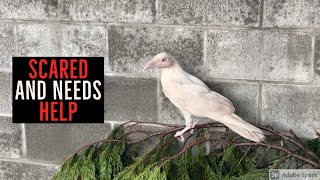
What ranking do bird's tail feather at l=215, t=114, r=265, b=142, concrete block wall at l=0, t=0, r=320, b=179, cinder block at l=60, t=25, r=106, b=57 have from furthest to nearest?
1. cinder block at l=60, t=25, r=106, b=57
2. concrete block wall at l=0, t=0, r=320, b=179
3. bird's tail feather at l=215, t=114, r=265, b=142

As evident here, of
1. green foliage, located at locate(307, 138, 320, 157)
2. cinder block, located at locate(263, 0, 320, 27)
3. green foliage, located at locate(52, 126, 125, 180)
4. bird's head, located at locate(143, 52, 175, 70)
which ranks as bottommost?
green foliage, located at locate(52, 126, 125, 180)

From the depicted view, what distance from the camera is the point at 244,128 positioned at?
74.6 inches

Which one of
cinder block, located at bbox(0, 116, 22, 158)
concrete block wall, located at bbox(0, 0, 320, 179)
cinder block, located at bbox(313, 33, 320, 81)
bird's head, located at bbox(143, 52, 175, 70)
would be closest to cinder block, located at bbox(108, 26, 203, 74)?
concrete block wall, located at bbox(0, 0, 320, 179)

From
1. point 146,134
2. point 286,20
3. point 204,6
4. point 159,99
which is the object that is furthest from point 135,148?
→ point 286,20

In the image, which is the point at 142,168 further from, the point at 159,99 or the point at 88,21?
the point at 88,21

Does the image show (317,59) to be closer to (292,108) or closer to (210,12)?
(292,108)

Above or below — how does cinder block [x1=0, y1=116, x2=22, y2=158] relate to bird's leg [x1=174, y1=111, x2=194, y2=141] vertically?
below

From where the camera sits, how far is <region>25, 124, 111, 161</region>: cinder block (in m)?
2.32

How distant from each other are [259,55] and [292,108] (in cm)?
24

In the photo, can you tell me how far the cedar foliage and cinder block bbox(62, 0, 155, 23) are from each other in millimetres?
453

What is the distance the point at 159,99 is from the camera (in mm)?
2193

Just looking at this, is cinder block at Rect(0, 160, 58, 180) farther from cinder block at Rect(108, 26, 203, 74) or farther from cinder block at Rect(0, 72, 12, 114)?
cinder block at Rect(108, 26, 203, 74)

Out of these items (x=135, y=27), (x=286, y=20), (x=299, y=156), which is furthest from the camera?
(x=135, y=27)

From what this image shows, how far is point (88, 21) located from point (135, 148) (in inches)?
22.3
